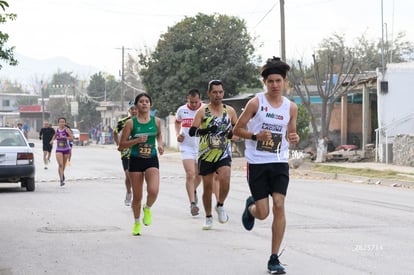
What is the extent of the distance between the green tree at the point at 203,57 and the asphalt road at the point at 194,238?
29.6 meters

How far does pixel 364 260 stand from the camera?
8156mm

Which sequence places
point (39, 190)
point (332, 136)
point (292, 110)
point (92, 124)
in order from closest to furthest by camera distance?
point (292, 110), point (39, 190), point (332, 136), point (92, 124)

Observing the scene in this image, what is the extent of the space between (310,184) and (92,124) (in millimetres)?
78763

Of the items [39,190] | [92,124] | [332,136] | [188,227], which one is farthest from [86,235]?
[92,124]

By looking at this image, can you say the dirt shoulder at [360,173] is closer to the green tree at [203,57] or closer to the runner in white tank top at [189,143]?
the runner in white tank top at [189,143]

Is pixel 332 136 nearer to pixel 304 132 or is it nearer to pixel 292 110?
pixel 304 132

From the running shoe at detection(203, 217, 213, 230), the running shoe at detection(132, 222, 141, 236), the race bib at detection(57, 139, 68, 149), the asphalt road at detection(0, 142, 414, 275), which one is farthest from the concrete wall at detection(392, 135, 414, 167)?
the running shoe at detection(132, 222, 141, 236)

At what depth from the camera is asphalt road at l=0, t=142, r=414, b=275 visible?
7980 millimetres

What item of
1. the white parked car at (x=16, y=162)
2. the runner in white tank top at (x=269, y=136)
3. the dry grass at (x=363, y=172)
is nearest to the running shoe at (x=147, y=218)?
the runner in white tank top at (x=269, y=136)

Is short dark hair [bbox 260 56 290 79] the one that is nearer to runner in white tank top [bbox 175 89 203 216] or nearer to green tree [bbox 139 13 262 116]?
runner in white tank top [bbox 175 89 203 216]

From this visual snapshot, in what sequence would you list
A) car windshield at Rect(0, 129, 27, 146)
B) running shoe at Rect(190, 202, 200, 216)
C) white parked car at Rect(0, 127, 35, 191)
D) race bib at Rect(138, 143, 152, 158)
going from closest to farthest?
1. race bib at Rect(138, 143, 152, 158)
2. running shoe at Rect(190, 202, 200, 216)
3. white parked car at Rect(0, 127, 35, 191)
4. car windshield at Rect(0, 129, 27, 146)

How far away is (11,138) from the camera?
18797 millimetres

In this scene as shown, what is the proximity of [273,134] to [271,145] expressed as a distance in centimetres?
12

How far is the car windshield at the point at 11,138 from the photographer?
18.6m
